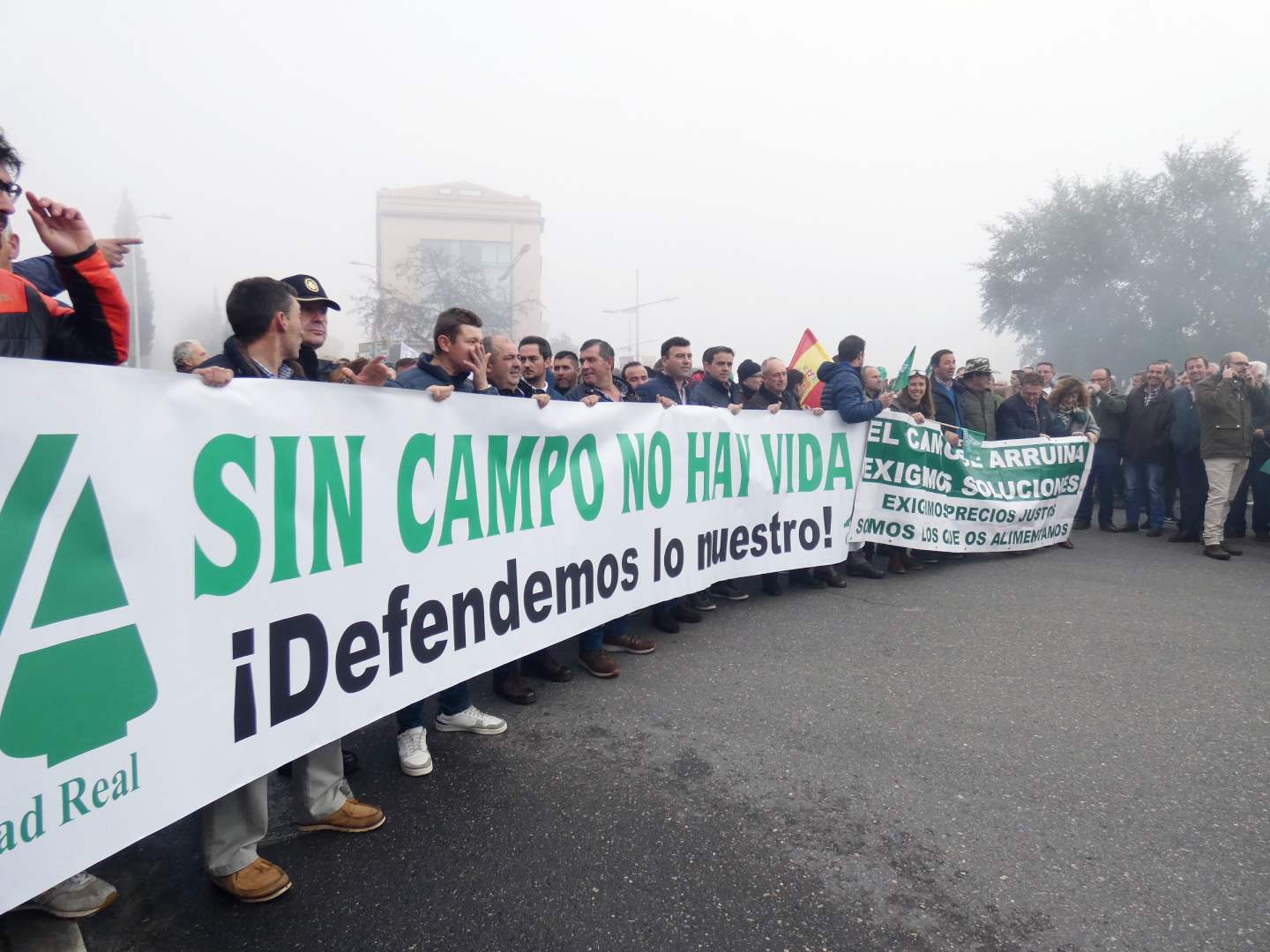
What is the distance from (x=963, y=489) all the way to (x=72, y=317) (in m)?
6.58

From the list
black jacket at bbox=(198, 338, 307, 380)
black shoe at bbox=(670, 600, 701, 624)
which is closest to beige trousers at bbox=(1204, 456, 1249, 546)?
black shoe at bbox=(670, 600, 701, 624)

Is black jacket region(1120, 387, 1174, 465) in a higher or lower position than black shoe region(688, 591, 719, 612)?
higher

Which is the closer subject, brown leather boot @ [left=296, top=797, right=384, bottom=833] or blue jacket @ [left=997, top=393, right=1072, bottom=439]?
brown leather boot @ [left=296, top=797, right=384, bottom=833]

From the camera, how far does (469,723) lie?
3.36 m

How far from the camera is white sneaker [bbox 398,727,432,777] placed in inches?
118

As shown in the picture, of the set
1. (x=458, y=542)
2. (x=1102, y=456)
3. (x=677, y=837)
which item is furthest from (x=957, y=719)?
(x=1102, y=456)

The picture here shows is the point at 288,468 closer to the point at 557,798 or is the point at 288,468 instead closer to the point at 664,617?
the point at 557,798

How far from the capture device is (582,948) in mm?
2037

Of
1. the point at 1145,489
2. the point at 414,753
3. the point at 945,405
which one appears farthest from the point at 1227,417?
the point at 414,753

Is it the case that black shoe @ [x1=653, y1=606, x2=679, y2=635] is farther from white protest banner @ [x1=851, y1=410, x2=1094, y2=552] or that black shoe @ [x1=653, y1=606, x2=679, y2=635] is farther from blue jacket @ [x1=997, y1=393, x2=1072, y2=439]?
blue jacket @ [x1=997, y1=393, x2=1072, y2=439]

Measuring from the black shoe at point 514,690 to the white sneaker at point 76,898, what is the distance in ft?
5.87

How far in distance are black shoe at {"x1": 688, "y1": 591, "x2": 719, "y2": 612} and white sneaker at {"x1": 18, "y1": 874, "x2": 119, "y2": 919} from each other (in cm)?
365

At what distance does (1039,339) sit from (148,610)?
1599 inches

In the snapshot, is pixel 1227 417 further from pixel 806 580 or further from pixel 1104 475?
pixel 806 580
